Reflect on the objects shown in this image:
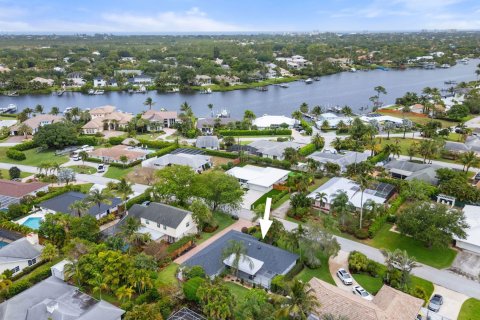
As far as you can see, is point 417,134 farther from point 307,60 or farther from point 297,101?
point 307,60

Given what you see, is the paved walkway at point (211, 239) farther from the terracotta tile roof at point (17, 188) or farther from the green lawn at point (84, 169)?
the green lawn at point (84, 169)

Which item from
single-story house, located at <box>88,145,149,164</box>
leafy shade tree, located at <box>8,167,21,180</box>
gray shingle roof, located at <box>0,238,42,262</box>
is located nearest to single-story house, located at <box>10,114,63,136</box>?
single-story house, located at <box>88,145,149,164</box>

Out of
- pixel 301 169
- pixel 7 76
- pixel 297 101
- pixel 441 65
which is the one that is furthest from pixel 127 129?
pixel 441 65

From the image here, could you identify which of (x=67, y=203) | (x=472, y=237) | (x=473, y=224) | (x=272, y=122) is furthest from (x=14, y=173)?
(x=473, y=224)

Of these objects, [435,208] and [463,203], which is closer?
[435,208]

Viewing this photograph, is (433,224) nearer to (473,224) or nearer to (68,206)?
(473,224)
